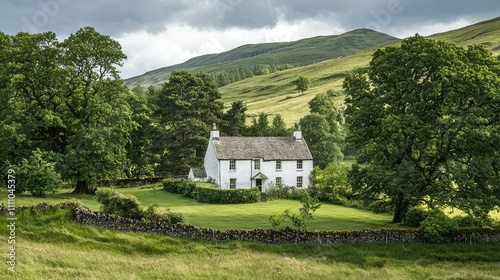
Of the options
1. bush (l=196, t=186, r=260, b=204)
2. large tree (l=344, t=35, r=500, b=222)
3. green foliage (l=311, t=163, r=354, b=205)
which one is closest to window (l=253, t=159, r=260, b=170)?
green foliage (l=311, t=163, r=354, b=205)

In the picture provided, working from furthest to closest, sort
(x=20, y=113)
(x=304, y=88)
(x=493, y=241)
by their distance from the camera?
(x=304, y=88), (x=20, y=113), (x=493, y=241)

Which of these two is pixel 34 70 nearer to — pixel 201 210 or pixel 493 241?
pixel 201 210

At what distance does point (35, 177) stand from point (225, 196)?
20.1 m

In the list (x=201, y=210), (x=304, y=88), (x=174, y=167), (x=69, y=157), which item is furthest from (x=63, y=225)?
(x=304, y=88)

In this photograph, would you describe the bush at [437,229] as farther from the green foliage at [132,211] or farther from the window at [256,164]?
the window at [256,164]

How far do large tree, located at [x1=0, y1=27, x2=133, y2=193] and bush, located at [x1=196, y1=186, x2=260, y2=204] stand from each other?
10.2m

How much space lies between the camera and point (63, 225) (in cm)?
2942

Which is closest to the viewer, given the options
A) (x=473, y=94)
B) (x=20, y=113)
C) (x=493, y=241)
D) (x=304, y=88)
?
(x=493, y=241)

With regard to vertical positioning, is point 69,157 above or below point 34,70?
below

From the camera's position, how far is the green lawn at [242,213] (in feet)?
117

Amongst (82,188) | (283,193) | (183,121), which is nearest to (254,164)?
(283,193)

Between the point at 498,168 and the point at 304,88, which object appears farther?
the point at 304,88

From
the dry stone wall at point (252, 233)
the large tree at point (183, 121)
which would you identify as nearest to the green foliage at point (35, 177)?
the dry stone wall at point (252, 233)

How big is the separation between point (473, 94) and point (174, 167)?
5058cm
